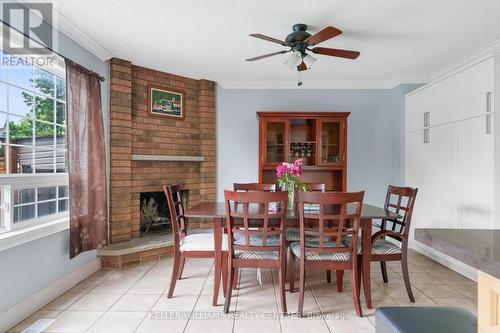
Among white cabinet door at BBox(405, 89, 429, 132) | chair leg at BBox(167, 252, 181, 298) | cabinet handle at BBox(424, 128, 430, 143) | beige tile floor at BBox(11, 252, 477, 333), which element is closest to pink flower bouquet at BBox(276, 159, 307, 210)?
beige tile floor at BBox(11, 252, 477, 333)

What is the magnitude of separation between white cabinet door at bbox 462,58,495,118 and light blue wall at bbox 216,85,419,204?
1.37 m

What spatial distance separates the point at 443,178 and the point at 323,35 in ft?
7.64

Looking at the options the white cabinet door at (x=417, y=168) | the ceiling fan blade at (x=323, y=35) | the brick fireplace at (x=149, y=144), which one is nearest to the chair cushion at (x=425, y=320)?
the ceiling fan blade at (x=323, y=35)

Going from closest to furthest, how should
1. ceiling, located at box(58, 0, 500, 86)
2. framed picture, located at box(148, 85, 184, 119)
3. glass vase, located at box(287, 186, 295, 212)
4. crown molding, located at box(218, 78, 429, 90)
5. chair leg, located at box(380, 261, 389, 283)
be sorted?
ceiling, located at box(58, 0, 500, 86) → glass vase, located at box(287, 186, 295, 212) → chair leg, located at box(380, 261, 389, 283) → framed picture, located at box(148, 85, 184, 119) → crown molding, located at box(218, 78, 429, 90)

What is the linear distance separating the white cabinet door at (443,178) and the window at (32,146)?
3.99 m

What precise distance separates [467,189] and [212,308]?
9.11 ft

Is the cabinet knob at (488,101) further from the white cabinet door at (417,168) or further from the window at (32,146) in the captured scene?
the window at (32,146)

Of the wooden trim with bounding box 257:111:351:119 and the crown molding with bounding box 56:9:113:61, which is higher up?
the crown molding with bounding box 56:9:113:61

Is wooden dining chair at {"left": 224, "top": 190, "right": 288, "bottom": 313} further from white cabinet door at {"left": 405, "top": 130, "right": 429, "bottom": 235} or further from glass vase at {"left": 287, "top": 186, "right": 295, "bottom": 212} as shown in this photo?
white cabinet door at {"left": 405, "top": 130, "right": 429, "bottom": 235}

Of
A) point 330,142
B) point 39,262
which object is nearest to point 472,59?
point 330,142

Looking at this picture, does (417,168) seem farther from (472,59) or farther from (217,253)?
(217,253)

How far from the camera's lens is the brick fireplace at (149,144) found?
11.3 feet

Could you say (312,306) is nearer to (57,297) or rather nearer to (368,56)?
(57,297)

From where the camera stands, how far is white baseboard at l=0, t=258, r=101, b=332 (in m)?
2.00
